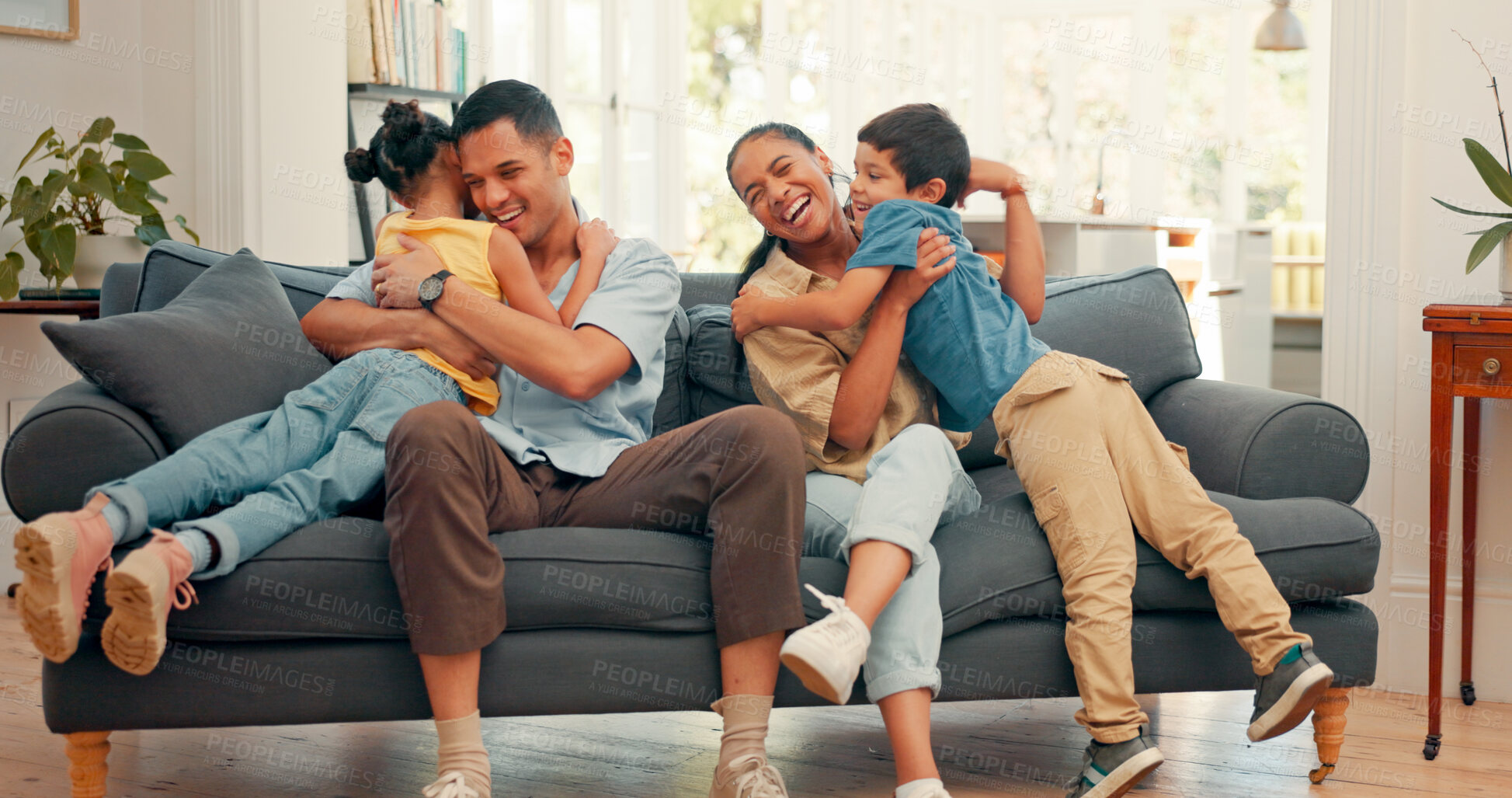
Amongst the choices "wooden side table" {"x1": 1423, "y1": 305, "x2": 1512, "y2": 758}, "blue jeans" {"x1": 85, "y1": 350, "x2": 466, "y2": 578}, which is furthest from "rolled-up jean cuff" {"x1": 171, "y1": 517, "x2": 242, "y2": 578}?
"wooden side table" {"x1": 1423, "y1": 305, "x2": 1512, "y2": 758}

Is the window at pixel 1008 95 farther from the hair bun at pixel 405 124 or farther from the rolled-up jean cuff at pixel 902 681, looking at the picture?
the rolled-up jean cuff at pixel 902 681

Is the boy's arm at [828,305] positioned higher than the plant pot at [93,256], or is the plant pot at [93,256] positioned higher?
the plant pot at [93,256]

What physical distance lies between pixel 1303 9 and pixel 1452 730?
7.29m

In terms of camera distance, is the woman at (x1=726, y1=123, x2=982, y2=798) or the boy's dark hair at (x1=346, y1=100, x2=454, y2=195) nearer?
the woman at (x1=726, y1=123, x2=982, y2=798)

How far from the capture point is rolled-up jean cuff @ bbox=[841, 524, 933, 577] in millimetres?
1523

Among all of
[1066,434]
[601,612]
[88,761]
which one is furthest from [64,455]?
[1066,434]

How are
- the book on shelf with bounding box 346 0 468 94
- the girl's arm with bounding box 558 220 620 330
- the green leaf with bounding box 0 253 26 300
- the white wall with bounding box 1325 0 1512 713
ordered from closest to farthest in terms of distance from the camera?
the girl's arm with bounding box 558 220 620 330 < the white wall with bounding box 1325 0 1512 713 < the green leaf with bounding box 0 253 26 300 < the book on shelf with bounding box 346 0 468 94

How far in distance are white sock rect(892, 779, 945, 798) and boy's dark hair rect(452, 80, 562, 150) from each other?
3.54 ft

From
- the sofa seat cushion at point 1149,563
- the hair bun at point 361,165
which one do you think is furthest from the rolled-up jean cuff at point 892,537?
the hair bun at point 361,165

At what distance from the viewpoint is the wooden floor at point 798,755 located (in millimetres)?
1764

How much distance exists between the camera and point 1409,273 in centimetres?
229

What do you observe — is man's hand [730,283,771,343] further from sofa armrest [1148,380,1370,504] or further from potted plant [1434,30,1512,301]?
potted plant [1434,30,1512,301]

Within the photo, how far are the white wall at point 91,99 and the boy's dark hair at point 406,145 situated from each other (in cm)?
161

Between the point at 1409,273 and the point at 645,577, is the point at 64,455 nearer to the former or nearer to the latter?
the point at 645,577
